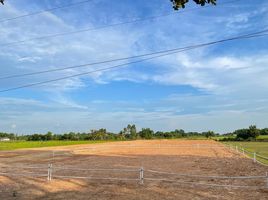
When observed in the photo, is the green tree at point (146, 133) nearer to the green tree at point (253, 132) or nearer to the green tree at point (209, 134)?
the green tree at point (209, 134)

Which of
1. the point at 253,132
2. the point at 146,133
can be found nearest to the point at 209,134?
the point at 146,133

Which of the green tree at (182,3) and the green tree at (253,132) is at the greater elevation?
the green tree at (253,132)

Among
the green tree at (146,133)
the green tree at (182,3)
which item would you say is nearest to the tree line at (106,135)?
the green tree at (146,133)

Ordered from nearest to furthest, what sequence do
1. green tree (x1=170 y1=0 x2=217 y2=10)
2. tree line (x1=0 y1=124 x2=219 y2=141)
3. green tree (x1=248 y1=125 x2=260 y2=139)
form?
green tree (x1=170 y1=0 x2=217 y2=10) < green tree (x1=248 y1=125 x2=260 y2=139) < tree line (x1=0 y1=124 x2=219 y2=141)

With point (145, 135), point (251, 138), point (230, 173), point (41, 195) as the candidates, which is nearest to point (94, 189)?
point (41, 195)

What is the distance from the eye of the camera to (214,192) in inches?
686

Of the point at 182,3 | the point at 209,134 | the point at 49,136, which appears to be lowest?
the point at 182,3

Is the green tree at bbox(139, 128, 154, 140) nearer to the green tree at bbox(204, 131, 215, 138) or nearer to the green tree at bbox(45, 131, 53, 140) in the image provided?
the green tree at bbox(204, 131, 215, 138)

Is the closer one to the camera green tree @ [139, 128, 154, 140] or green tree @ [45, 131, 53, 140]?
green tree @ [45, 131, 53, 140]

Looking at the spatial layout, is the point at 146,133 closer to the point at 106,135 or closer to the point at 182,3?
the point at 106,135

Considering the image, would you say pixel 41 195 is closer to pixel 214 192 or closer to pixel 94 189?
pixel 94 189

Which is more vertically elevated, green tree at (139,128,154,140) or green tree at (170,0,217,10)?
green tree at (139,128,154,140)

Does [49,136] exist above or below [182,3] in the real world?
above

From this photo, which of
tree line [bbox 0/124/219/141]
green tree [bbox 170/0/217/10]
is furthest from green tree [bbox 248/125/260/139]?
green tree [bbox 170/0/217/10]
